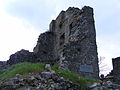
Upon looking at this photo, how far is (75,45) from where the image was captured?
51.4ft

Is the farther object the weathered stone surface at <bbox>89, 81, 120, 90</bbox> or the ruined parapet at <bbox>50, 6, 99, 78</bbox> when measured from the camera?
the ruined parapet at <bbox>50, 6, 99, 78</bbox>

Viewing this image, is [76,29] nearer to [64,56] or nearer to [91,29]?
[91,29]

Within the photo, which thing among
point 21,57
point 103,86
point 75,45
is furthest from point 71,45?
point 21,57

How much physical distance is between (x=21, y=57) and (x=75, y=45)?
615 centimetres

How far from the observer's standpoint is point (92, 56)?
51.9ft

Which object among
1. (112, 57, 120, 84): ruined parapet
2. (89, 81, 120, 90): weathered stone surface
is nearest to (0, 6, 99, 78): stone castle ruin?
(112, 57, 120, 84): ruined parapet

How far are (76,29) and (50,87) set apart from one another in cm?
805

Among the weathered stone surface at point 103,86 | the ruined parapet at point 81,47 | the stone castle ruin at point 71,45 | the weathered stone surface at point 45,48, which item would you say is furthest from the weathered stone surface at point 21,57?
the weathered stone surface at point 103,86

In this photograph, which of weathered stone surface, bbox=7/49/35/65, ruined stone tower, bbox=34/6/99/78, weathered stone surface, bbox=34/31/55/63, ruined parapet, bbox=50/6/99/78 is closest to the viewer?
ruined parapet, bbox=50/6/99/78

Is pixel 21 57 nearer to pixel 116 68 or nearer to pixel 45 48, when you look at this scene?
pixel 45 48

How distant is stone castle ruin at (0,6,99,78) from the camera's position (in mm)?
15106

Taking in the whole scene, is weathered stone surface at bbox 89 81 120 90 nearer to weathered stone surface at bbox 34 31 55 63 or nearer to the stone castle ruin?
the stone castle ruin

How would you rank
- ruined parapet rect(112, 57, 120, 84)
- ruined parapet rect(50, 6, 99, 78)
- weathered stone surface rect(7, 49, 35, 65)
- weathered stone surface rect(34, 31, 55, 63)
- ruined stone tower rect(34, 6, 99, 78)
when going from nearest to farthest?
ruined parapet rect(50, 6, 99, 78) < ruined stone tower rect(34, 6, 99, 78) < ruined parapet rect(112, 57, 120, 84) < weathered stone surface rect(7, 49, 35, 65) < weathered stone surface rect(34, 31, 55, 63)

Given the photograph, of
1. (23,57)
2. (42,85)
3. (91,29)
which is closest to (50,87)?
(42,85)
